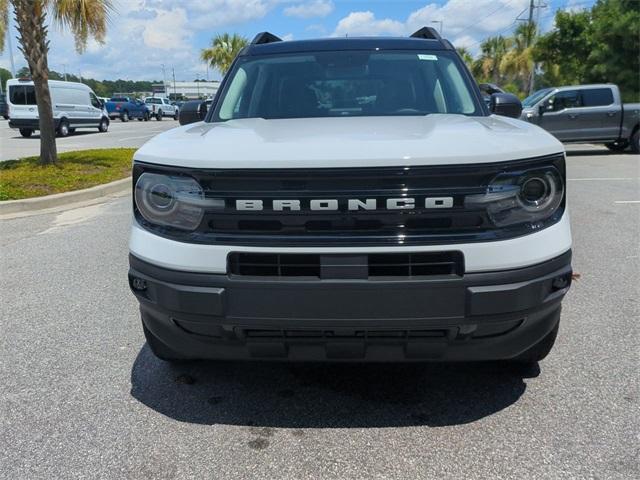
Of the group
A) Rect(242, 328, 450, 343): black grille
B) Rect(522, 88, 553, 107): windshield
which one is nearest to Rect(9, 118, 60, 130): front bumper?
Rect(522, 88, 553, 107): windshield

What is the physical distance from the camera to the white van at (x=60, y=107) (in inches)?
870

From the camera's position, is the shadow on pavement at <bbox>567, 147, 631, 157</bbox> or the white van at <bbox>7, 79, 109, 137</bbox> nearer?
the shadow on pavement at <bbox>567, 147, 631, 157</bbox>

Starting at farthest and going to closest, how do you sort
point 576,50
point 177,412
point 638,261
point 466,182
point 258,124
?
1. point 576,50
2. point 638,261
3. point 258,124
4. point 177,412
5. point 466,182

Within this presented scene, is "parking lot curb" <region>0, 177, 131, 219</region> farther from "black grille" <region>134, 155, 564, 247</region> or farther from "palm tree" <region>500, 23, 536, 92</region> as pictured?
"palm tree" <region>500, 23, 536, 92</region>

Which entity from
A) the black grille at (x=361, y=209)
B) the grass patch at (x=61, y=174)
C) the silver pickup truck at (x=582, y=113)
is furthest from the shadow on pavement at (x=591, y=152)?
the black grille at (x=361, y=209)

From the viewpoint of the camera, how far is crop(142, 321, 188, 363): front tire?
2.89 m

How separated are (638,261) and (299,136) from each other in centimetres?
417

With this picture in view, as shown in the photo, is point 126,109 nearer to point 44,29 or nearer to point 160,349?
point 44,29

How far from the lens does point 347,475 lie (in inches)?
89.6

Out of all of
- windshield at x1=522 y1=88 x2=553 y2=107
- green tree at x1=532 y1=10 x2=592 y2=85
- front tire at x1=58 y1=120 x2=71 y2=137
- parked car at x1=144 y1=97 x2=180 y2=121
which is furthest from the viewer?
parked car at x1=144 y1=97 x2=180 y2=121

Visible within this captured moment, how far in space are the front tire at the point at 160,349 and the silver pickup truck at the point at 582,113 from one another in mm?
13535

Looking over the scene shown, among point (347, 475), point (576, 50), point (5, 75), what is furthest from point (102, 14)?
point (5, 75)

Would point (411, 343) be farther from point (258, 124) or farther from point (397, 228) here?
point (258, 124)

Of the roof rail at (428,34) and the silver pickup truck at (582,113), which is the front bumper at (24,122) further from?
the roof rail at (428,34)
